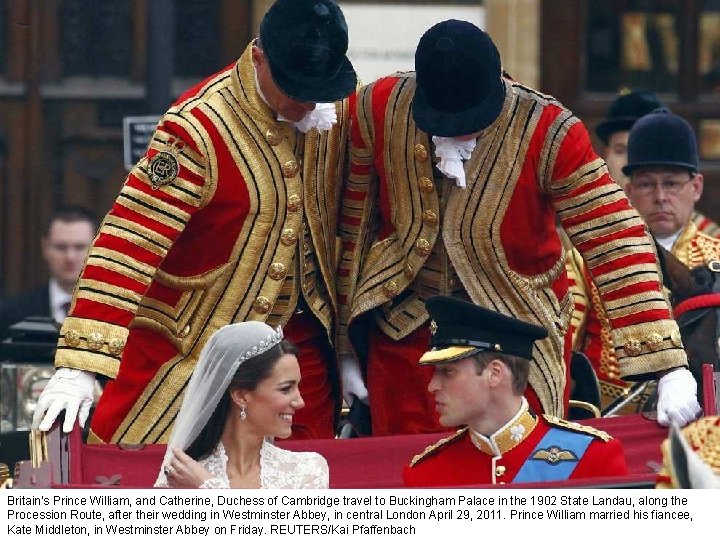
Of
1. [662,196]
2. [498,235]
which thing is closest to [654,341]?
[498,235]

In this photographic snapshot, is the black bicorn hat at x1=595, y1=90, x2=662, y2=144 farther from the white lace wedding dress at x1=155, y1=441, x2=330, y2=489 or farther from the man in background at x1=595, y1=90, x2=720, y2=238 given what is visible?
the white lace wedding dress at x1=155, y1=441, x2=330, y2=489

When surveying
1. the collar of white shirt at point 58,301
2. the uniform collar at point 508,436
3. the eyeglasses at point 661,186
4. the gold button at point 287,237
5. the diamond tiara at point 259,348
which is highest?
the eyeglasses at point 661,186

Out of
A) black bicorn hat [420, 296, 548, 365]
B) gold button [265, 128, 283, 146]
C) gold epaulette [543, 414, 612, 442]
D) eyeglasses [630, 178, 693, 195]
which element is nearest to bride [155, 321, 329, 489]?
black bicorn hat [420, 296, 548, 365]

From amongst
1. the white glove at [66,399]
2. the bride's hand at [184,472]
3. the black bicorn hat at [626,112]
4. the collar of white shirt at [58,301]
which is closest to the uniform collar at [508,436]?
the bride's hand at [184,472]

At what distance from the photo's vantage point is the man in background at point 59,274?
31.8 feet

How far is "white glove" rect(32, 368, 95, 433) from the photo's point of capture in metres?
6.11

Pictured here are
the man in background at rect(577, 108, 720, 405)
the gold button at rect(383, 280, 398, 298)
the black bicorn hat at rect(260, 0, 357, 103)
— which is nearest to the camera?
the black bicorn hat at rect(260, 0, 357, 103)

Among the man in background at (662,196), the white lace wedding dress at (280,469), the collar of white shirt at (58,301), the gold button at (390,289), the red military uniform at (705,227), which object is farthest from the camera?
the collar of white shirt at (58,301)

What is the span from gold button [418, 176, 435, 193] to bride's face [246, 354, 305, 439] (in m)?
1.04

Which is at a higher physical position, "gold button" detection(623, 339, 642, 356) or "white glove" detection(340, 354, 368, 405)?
"gold button" detection(623, 339, 642, 356)

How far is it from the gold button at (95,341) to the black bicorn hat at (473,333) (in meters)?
1.01

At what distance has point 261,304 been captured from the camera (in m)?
6.79

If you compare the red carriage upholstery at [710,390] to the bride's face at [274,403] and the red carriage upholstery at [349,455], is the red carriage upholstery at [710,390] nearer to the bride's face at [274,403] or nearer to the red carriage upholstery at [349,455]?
the red carriage upholstery at [349,455]

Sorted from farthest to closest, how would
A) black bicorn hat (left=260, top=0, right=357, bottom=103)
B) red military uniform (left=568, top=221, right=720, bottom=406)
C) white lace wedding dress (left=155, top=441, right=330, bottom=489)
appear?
red military uniform (left=568, top=221, right=720, bottom=406), black bicorn hat (left=260, top=0, right=357, bottom=103), white lace wedding dress (left=155, top=441, right=330, bottom=489)
